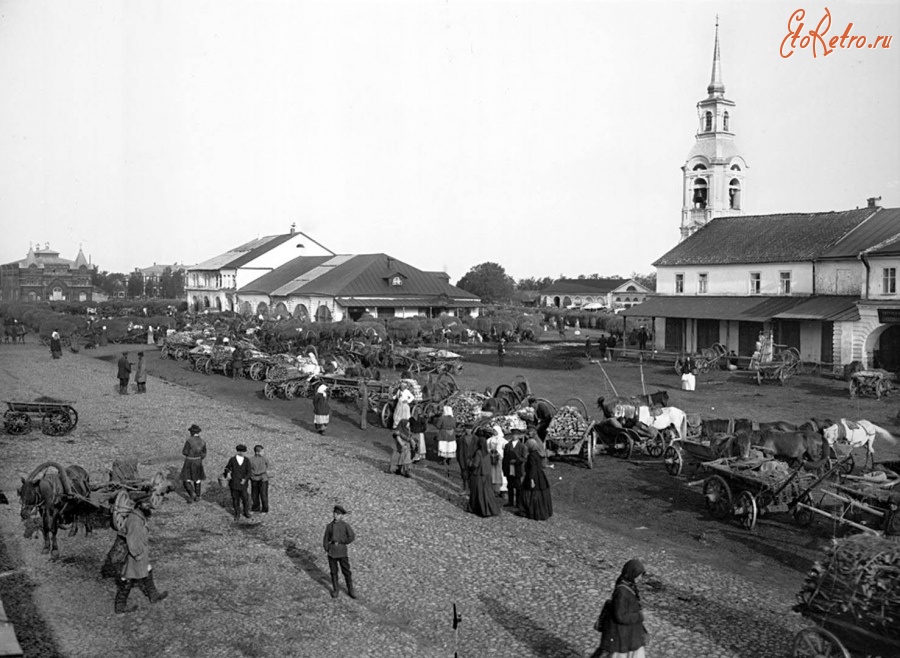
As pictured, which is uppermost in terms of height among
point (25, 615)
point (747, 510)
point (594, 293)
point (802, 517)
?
point (594, 293)

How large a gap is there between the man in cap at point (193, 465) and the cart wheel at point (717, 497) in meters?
9.19

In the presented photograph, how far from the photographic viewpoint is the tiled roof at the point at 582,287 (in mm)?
112938

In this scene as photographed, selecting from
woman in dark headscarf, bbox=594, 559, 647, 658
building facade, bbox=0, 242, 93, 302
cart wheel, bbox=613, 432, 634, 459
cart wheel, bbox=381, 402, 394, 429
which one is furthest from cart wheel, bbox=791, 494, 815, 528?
building facade, bbox=0, 242, 93, 302

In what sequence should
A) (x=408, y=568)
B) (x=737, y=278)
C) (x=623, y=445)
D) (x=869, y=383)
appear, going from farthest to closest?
(x=737, y=278) → (x=869, y=383) → (x=623, y=445) → (x=408, y=568)

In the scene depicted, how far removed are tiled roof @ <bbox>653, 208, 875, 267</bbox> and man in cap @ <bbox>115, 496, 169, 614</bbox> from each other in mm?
34265

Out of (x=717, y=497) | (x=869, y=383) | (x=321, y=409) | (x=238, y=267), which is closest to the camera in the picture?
(x=717, y=497)

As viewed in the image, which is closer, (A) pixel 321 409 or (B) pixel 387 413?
(A) pixel 321 409

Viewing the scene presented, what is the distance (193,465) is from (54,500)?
310 centimetres

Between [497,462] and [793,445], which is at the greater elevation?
[793,445]

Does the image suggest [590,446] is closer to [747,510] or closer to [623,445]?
[623,445]

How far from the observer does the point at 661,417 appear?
18031 millimetres

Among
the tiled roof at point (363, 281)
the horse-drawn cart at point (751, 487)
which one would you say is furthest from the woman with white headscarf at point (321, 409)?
the tiled roof at point (363, 281)

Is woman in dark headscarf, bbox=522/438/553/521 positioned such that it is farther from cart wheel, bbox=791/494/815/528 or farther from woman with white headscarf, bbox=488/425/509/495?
cart wheel, bbox=791/494/815/528

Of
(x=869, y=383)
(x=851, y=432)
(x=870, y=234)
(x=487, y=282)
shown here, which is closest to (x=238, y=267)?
(x=487, y=282)
